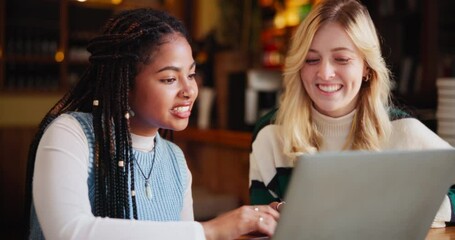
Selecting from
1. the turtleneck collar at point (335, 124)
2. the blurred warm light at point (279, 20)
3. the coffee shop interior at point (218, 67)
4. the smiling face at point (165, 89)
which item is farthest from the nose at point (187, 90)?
the blurred warm light at point (279, 20)

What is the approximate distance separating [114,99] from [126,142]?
0.10 meters

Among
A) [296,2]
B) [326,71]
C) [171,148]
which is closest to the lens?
[171,148]

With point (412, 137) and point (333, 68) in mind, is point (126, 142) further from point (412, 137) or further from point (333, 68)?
point (412, 137)

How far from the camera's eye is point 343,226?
1038 mm

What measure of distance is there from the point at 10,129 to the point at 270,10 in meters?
2.57

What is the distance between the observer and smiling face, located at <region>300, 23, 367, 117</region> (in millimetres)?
1693

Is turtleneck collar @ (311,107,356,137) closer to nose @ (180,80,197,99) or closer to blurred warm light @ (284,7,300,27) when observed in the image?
nose @ (180,80,197,99)

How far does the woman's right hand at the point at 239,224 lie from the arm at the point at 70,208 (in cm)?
3

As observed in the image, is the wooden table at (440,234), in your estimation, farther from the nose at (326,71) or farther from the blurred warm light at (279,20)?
the blurred warm light at (279,20)

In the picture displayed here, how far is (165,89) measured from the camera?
1.28 meters

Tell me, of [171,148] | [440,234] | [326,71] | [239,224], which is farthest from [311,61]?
[239,224]

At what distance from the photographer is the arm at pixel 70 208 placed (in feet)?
3.51

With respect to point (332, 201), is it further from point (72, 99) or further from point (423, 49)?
point (423, 49)

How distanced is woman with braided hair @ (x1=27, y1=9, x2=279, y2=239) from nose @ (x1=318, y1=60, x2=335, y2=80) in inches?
19.4
